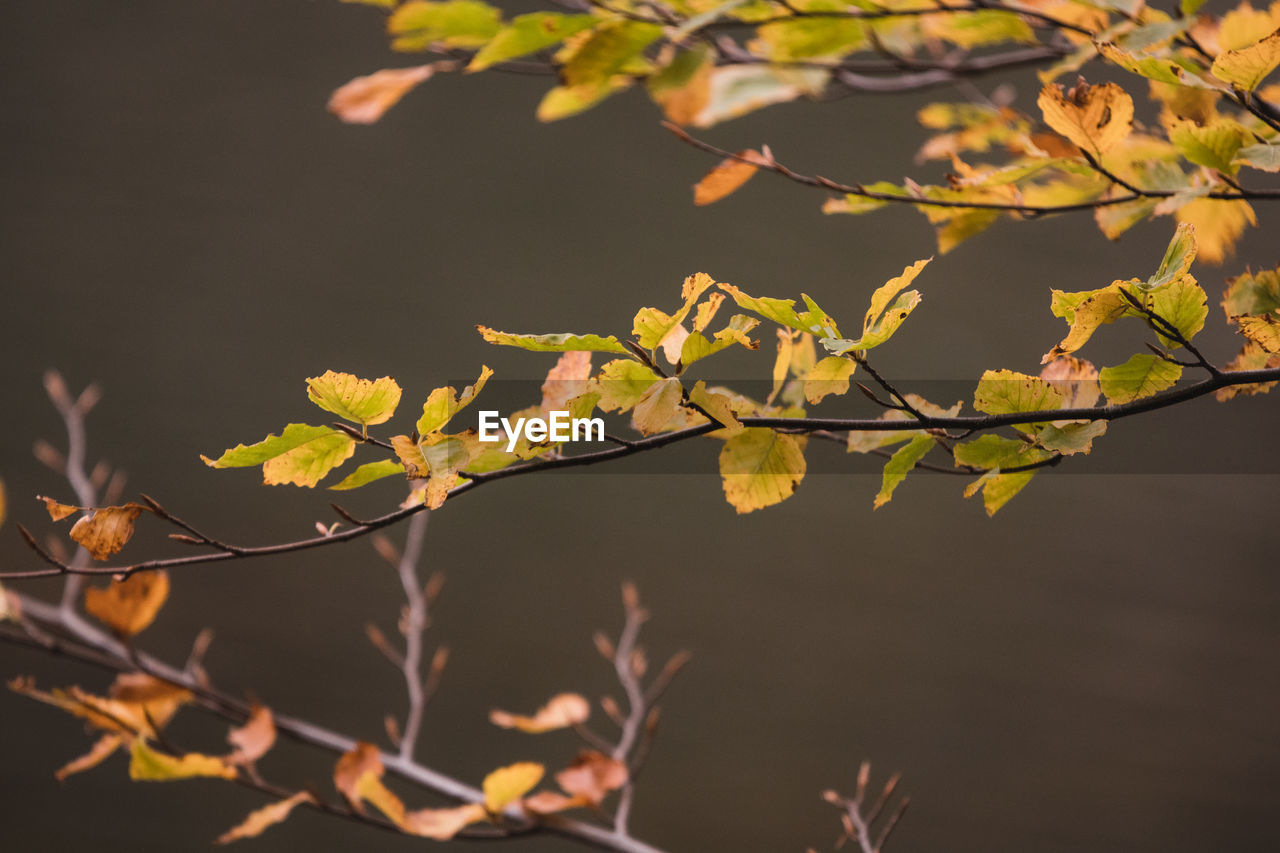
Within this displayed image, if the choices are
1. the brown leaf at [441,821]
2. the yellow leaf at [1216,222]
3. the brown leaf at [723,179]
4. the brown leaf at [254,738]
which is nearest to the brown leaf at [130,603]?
the brown leaf at [254,738]

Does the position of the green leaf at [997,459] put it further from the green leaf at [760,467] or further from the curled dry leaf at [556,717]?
the curled dry leaf at [556,717]

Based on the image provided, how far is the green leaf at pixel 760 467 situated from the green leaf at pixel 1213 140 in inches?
8.1

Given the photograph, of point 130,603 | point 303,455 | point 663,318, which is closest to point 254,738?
point 130,603

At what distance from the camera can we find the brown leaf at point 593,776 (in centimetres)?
53

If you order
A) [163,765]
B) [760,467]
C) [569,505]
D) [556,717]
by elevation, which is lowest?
[569,505]

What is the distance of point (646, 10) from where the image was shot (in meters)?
0.41

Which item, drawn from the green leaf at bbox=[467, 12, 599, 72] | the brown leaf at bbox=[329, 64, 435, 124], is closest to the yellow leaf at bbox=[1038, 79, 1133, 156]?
the green leaf at bbox=[467, 12, 599, 72]

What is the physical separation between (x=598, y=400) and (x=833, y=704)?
897 millimetres

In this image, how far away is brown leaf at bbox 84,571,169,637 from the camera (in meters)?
0.51

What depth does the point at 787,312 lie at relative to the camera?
268 mm

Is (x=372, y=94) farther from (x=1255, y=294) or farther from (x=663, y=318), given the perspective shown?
(x=1255, y=294)

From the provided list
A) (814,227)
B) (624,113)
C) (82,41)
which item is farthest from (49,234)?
(814,227)

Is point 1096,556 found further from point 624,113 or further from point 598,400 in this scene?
point 598,400

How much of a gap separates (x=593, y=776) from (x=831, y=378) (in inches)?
15.0
